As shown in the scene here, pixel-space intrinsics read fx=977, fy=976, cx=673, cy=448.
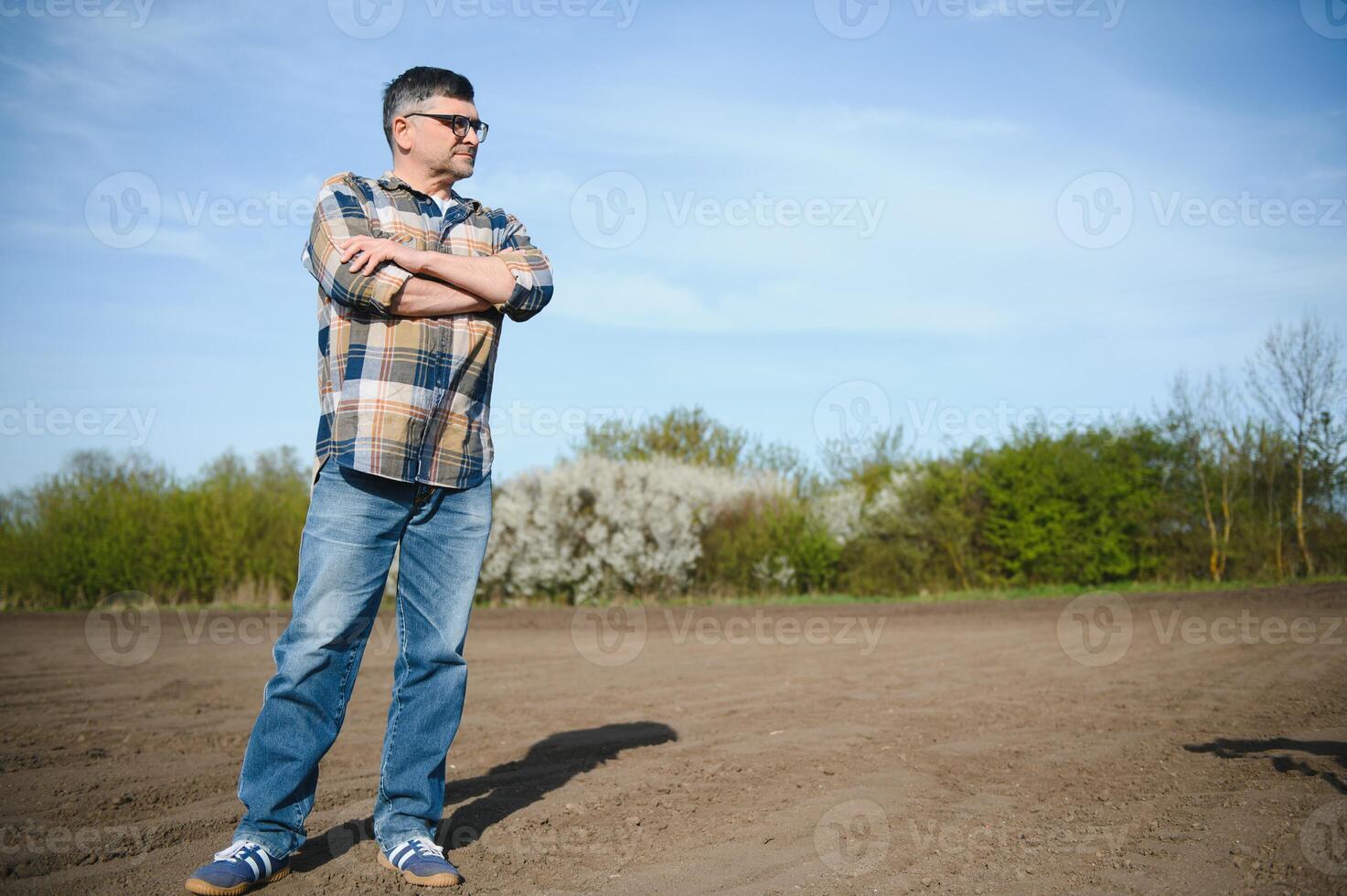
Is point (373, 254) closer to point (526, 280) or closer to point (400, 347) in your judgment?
point (400, 347)

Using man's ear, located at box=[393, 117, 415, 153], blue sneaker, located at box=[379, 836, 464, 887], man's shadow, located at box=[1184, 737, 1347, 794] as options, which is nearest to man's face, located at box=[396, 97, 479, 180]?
man's ear, located at box=[393, 117, 415, 153]

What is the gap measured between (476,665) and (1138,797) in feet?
24.0

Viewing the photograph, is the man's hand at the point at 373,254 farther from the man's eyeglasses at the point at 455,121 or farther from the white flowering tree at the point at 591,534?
the white flowering tree at the point at 591,534

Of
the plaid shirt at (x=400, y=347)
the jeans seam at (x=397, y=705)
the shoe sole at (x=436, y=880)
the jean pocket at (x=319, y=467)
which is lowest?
the shoe sole at (x=436, y=880)

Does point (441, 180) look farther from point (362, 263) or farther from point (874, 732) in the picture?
point (874, 732)

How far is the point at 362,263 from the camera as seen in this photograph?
9.46 feet

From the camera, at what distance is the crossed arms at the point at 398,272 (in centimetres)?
289

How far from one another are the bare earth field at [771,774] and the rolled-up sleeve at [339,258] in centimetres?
170

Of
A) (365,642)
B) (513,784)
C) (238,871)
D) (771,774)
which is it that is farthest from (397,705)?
(771,774)

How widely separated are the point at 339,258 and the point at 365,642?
1168 millimetres

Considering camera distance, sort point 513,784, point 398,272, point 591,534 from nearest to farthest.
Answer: point 398,272 < point 513,784 < point 591,534

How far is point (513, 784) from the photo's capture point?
426 cm

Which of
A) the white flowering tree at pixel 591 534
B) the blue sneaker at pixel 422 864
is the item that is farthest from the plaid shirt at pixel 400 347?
the white flowering tree at pixel 591 534

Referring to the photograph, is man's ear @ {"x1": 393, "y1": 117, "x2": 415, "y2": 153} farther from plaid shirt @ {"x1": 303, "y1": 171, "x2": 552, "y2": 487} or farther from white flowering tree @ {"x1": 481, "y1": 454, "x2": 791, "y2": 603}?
white flowering tree @ {"x1": 481, "y1": 454, "x2": 791, "y2": 603}
